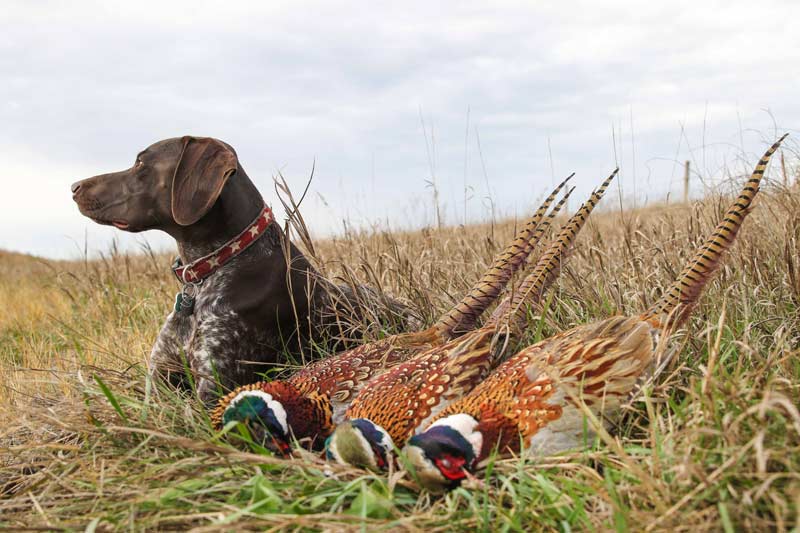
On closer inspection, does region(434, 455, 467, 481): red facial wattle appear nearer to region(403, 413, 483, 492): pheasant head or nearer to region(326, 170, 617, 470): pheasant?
region(403, 413, 483, 492): pheasant head

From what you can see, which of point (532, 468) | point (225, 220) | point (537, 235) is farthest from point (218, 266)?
point (532, 468)

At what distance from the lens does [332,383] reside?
365 cm

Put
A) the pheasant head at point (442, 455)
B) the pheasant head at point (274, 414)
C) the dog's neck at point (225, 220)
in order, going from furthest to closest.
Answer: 1. the dog's neck at point (225, 220)
2. the pheasant head at point (274, 414)
3. the pheasant head at point (442, 455)

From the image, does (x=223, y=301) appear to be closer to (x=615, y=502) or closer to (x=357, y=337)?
(x=357, y=337)

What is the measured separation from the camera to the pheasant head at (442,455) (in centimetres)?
260

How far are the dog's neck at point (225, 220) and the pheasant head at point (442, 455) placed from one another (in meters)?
2.16

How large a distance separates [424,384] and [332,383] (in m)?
0.55

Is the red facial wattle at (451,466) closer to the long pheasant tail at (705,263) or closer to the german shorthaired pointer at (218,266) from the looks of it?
the long pheasant tail at (705,263)

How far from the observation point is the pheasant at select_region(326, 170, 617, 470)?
2801mm

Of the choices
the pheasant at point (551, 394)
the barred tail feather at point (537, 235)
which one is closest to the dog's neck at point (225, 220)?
the barred tail feather at point (537, 235)

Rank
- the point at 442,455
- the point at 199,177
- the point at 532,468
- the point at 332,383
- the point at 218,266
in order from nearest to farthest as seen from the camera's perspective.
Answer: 1. the point at 442,455
2. the point at 532,468
3. the point at 332,383
4. the point at 199,177
5. the point at 218,266

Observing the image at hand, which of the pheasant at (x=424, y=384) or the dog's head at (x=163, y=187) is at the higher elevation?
the dog's head at (x=163, y=187)

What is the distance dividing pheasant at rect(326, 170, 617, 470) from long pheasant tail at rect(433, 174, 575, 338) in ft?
0.34

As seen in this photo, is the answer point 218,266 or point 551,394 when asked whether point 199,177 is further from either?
point 551,394
